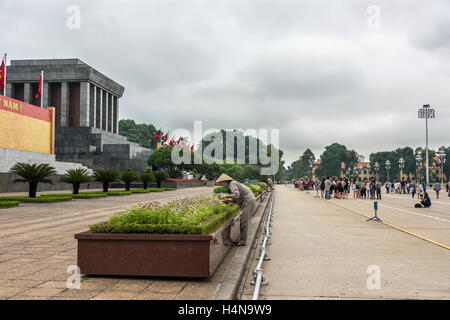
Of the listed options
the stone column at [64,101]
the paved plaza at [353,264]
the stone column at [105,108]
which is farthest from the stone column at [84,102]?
the paved plaza at [353,264]

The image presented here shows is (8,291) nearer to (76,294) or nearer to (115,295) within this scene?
(76,294)

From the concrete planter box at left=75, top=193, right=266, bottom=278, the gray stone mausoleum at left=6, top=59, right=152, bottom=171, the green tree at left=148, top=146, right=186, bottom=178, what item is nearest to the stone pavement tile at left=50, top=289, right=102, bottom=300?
the concrete planter box at left=75, top=193, right=266, bottom=278

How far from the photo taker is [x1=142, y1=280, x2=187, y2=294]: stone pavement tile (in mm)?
4852

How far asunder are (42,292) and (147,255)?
1422mm

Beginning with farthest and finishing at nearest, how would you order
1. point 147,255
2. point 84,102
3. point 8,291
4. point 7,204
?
1. point 84,102
2. point 7,204
3. point 147,255
4. point 8,291

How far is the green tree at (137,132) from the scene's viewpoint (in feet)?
365

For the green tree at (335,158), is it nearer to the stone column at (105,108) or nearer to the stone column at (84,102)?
the stone column at (105,108)

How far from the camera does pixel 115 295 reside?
466cm

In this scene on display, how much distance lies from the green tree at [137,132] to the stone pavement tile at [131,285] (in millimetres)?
107523

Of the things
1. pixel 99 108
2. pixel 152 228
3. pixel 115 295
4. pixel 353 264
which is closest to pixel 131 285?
pixel 115 295

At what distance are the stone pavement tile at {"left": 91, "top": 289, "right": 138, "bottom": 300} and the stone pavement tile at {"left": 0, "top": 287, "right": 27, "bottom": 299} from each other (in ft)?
3.39

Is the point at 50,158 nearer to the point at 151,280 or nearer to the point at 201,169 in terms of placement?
the point at 201,169
